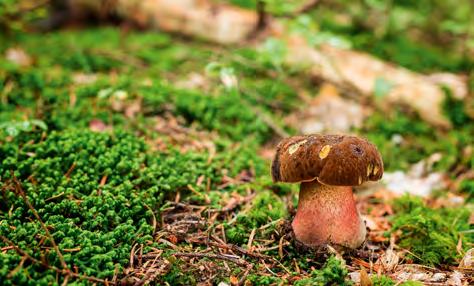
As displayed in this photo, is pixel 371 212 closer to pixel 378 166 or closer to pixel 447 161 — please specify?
pixel 378 166

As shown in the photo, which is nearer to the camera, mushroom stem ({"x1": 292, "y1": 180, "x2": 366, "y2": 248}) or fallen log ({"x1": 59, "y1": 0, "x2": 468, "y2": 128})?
mushroom stem ({"x1": 292, "y1": 180, "x2": 366, "y2": 248})

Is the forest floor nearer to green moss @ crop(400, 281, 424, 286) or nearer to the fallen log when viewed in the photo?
green moss @ crop(400, 281, 424, 286)

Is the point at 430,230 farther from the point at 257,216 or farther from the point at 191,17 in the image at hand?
the point at 191,17

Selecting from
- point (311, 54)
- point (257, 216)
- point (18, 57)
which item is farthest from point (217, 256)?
point (18, 57)

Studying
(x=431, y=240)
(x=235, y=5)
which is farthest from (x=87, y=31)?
(x=431, y=240)

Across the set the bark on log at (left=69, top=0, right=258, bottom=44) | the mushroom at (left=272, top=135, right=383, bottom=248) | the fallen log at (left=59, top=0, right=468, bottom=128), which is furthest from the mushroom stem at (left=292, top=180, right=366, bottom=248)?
the bark on log at (left=69, top=0, right=258, bottom=44)
